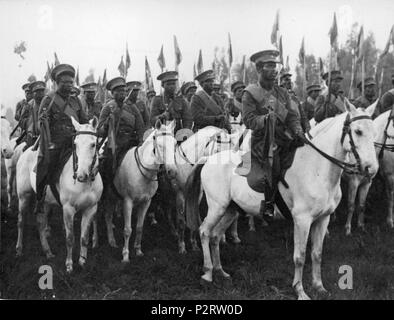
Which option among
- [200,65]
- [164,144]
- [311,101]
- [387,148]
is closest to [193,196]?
[164,144]

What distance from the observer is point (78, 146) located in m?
7.56

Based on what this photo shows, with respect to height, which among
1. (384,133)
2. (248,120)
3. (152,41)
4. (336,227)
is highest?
(152,41)

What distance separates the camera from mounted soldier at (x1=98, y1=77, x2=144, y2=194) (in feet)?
30.5

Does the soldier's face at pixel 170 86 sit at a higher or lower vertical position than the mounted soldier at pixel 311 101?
higher

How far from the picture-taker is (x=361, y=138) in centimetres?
612

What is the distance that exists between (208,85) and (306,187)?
15.1 feet

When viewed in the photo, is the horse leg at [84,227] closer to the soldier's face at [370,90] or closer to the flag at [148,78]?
the soldier's face at [370,90]

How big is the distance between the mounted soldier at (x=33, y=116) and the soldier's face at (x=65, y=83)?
0.86 meters

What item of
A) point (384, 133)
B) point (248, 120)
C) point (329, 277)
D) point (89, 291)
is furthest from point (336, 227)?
point (89, 291)

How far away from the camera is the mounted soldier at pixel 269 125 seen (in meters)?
6.85

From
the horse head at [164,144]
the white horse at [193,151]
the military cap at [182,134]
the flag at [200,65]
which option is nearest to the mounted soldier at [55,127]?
the horse head at [164,144]

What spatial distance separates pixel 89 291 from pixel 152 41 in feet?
16.4

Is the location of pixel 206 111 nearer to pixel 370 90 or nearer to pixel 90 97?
pixel 90 97

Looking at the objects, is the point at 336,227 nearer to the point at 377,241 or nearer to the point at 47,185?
the point at 377,241
